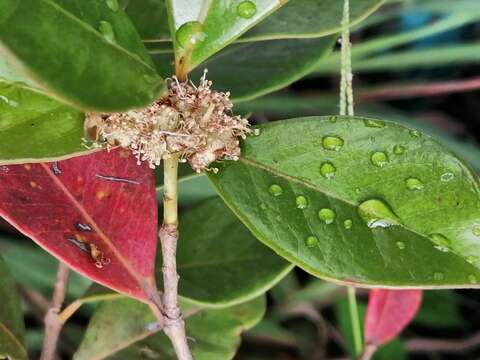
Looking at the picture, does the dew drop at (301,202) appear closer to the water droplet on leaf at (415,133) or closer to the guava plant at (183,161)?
the guava plant at (183,161)

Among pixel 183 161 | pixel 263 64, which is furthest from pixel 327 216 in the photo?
pixel 263 64

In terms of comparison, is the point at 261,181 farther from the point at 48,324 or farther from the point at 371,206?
the point at 48,324

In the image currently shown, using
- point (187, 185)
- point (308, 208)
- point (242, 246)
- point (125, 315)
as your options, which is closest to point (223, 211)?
point (242, 246)

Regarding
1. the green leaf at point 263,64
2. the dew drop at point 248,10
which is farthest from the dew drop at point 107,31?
the green leaf at point 263,64

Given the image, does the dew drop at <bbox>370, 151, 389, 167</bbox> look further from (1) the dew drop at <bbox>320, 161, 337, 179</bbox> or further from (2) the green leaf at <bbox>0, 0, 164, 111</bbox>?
(2) the green leaf at <bbox>0, 0, 164, 111</bbox>

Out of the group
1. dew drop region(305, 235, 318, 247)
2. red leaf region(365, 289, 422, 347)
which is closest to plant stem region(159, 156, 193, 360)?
dew drop region(305, 235, 318, 247)

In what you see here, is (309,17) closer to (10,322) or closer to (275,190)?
(275,190)
